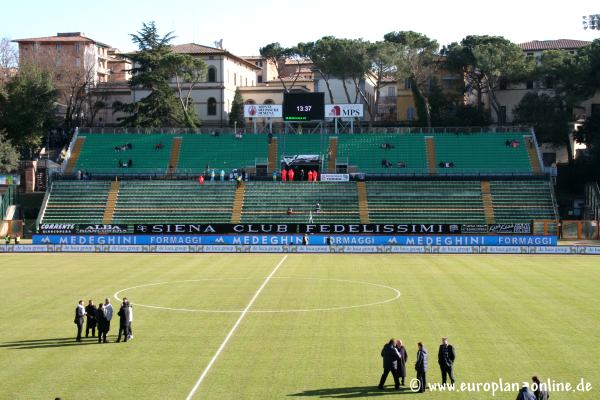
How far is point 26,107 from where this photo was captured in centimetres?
9800

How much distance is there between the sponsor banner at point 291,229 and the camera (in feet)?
244

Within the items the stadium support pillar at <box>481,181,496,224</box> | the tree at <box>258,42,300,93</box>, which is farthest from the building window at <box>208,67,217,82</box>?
the stadium support pillar at <box>481,181,496,224</box>

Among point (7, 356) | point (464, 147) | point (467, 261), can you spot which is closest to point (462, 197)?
point (464, 147)

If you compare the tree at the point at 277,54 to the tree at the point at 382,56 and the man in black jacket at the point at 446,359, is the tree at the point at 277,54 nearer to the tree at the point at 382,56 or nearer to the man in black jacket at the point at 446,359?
the tree at the point at 382,56

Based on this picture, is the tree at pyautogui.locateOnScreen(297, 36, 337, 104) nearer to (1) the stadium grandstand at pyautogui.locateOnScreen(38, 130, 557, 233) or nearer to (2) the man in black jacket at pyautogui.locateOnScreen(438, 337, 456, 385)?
(1) the stadium grandstand at pyautogui.locateOnScreen(38, 130, 557, 233)

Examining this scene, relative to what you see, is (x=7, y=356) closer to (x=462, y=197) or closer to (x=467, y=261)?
(x=467, y=261)

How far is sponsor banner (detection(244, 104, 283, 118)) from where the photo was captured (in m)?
93.8

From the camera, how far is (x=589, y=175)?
89.1 metres

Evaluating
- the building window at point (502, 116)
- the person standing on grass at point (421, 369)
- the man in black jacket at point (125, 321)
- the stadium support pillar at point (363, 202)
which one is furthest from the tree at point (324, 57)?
the person standing on grass at point (421, 369)

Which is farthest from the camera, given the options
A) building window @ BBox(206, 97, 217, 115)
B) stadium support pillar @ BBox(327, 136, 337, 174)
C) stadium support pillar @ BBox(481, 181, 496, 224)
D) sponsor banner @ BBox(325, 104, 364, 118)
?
building window @ BBox(206, 97, 217, 115)

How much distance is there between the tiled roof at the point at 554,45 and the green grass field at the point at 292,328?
64712 millimetres

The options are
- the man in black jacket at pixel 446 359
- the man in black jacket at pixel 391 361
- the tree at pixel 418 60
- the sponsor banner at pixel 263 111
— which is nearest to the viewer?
the man in black jacket at pixel 391 361

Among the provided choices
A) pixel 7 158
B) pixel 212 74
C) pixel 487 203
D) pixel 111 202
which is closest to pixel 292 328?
pixel 487 203

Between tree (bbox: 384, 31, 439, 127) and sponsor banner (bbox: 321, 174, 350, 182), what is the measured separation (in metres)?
21.0
